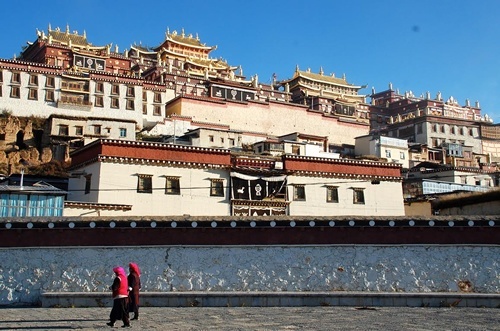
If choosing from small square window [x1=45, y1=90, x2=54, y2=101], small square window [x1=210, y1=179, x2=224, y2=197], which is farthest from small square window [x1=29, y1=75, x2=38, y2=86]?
small square window [x1=210, y1=179, x2=224, y2=197]

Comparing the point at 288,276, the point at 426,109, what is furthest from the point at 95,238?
the point at 426,109

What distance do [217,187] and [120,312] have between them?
1772cm

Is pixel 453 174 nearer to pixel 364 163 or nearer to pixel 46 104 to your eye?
pixel 364 163

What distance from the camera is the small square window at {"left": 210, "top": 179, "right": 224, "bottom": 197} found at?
2866 cm

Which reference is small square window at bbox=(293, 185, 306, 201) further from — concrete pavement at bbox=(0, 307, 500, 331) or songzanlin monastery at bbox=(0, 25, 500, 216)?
concrete pavement at bbox=(0, 307, 500, 331)

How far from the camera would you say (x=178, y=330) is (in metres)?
10.7

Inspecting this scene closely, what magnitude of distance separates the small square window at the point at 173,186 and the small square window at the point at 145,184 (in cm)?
78

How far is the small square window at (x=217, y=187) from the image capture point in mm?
28656

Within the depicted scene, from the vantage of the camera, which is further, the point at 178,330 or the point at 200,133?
the point at 200,133

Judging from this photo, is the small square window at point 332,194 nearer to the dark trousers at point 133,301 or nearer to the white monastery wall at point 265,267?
the white monastery wall at point 265,267

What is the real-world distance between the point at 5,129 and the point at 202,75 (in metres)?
28.3

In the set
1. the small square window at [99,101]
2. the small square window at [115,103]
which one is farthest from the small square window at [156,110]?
the small square window at [99,101]

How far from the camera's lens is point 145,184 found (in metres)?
27.1

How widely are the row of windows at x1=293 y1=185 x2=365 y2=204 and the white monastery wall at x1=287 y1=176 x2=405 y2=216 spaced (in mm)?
119
